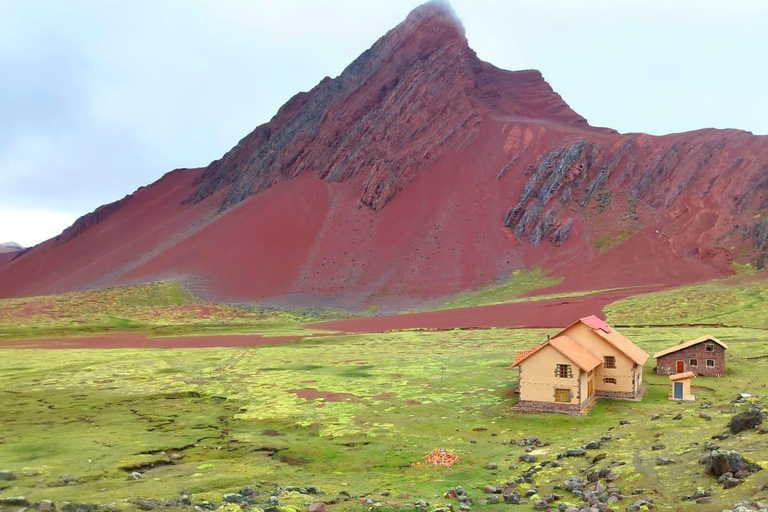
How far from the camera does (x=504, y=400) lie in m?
42.2

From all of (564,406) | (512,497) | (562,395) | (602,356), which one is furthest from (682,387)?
(512,497)

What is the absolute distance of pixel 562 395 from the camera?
3941 cm

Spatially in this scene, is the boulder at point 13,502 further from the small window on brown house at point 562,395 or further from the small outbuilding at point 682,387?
the small outbuilding at point 682,387

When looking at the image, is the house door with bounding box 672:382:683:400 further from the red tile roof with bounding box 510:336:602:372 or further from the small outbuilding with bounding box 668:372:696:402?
the red tile roof with bounding box 510:336:602:372

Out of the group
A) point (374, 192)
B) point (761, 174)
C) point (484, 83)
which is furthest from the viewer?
point (484, 83)

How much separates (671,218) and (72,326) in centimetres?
12618

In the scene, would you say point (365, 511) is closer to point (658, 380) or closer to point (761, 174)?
point (658, 380)

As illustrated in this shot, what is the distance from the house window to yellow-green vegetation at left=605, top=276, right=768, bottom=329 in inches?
1747

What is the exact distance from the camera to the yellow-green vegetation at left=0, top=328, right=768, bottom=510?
24781mm

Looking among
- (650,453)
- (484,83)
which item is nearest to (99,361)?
(650,453)

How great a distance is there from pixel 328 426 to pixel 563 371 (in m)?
16.1

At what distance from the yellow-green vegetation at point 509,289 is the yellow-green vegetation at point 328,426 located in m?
50.9

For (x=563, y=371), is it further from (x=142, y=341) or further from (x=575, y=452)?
(x=142, y=341)

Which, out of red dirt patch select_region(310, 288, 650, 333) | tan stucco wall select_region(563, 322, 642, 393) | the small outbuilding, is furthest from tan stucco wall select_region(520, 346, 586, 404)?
red dirt patch select_region(310, 288, 650, 333)
